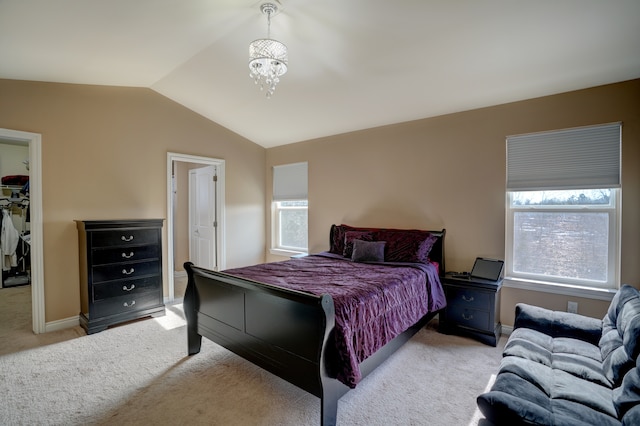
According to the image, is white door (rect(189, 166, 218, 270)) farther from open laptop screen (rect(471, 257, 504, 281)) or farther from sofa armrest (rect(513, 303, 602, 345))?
sofa armrest (rect(513, 303, 602, 345))

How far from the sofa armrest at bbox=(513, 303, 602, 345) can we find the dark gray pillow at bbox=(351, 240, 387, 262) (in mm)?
1398

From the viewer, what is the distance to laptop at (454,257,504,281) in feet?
9.71

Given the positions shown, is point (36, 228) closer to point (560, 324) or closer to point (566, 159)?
point (560, 324)

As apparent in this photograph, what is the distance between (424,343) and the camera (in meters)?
2.92

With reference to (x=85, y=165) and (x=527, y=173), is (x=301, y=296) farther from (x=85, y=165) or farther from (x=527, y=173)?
(x=85, y=165)

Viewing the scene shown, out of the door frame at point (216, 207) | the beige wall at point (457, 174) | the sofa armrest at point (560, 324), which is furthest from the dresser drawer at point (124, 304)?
the sofa armrest at point (560, 324)

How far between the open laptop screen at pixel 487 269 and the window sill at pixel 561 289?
0.22 m

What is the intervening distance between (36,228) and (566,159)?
17.6 ft

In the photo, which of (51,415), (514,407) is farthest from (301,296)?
(51,415)

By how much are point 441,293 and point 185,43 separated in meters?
3.53

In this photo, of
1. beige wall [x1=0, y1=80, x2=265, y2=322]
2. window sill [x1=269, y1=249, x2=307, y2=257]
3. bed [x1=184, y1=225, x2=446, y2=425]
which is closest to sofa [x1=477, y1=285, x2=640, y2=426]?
bed [x1=184, y1=225, x2=446, y2=425]

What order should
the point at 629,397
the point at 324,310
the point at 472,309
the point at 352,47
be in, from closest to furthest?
1. the point at 629,397
2. the point at 324,310
3. the point at 352,47
4. the point at 472,309

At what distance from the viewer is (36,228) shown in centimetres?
305

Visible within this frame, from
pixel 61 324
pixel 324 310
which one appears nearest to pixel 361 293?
pixel 324 310
